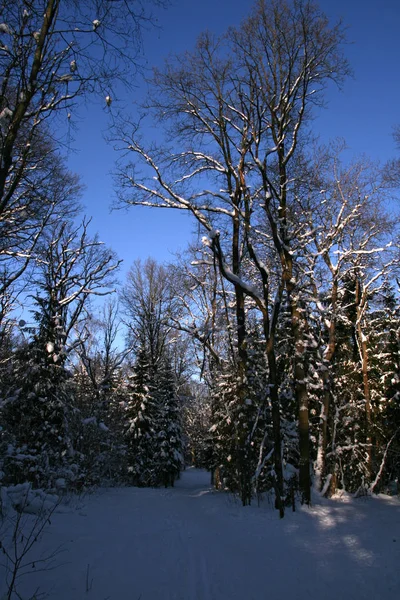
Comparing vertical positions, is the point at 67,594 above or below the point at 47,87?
below

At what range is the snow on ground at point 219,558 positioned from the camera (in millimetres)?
3879

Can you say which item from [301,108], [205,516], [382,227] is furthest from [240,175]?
[205,516]

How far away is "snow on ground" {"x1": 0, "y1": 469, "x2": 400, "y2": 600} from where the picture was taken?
388 cm

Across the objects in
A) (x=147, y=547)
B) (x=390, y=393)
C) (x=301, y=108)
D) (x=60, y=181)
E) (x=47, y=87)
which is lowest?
(x=147, y=547)

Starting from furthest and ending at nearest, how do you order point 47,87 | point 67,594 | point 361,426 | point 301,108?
point 361,426
point 301,108
point 47,87
point 67,594

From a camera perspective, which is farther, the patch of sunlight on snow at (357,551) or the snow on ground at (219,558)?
the patch of sunlight on snow at (357,551)

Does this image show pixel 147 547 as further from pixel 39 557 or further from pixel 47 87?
pixel 47 87

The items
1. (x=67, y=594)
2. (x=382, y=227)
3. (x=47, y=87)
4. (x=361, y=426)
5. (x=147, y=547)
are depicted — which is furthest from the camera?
(x=361, y=426)

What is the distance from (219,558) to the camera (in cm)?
512

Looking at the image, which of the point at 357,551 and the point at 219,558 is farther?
the point at 357,551

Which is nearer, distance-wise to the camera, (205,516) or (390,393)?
(205,516)

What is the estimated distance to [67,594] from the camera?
11.3ft

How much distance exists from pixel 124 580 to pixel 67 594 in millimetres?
723

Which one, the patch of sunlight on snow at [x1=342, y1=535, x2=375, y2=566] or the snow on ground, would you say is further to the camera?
the patch of sunlight on snow at [x1=342, y1=535, x2=375, y2=566]
